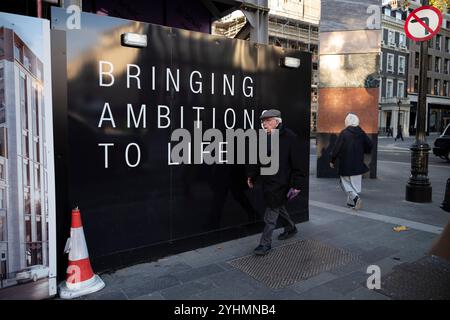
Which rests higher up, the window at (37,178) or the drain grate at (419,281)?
the window at (37,178)

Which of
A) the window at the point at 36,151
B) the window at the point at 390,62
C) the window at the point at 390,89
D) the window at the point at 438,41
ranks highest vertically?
the window at the point at 438,41

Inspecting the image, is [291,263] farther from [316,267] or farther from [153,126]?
[153,126]

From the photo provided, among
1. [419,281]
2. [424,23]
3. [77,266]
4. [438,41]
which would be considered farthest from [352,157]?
[438,41]

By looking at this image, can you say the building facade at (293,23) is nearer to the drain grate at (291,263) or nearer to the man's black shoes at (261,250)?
the drain grate at (291,263)

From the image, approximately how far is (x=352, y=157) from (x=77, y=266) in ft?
16.9

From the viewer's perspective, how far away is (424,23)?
685cm

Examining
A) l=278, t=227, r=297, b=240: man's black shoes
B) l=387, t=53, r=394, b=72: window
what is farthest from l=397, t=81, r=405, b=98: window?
l=278, t=227, r=297, b=240: man's black shoes

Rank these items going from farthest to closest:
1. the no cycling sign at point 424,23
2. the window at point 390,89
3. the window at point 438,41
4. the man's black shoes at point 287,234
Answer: the window at point 438,41 < the window at point 390,89 < the no cycling sign at point 424,23 < the man's black shoes at point 287,234

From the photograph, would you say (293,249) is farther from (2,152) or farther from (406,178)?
(406,178)

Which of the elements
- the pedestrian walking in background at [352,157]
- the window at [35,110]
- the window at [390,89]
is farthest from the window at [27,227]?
the window at [390,89]

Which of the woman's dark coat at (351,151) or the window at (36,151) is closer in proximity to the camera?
the window at (36,151)

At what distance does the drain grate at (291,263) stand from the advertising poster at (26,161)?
6.82 feet

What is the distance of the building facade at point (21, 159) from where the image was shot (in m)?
2.95

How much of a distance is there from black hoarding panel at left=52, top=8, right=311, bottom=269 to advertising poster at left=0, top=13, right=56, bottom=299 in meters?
0.41
